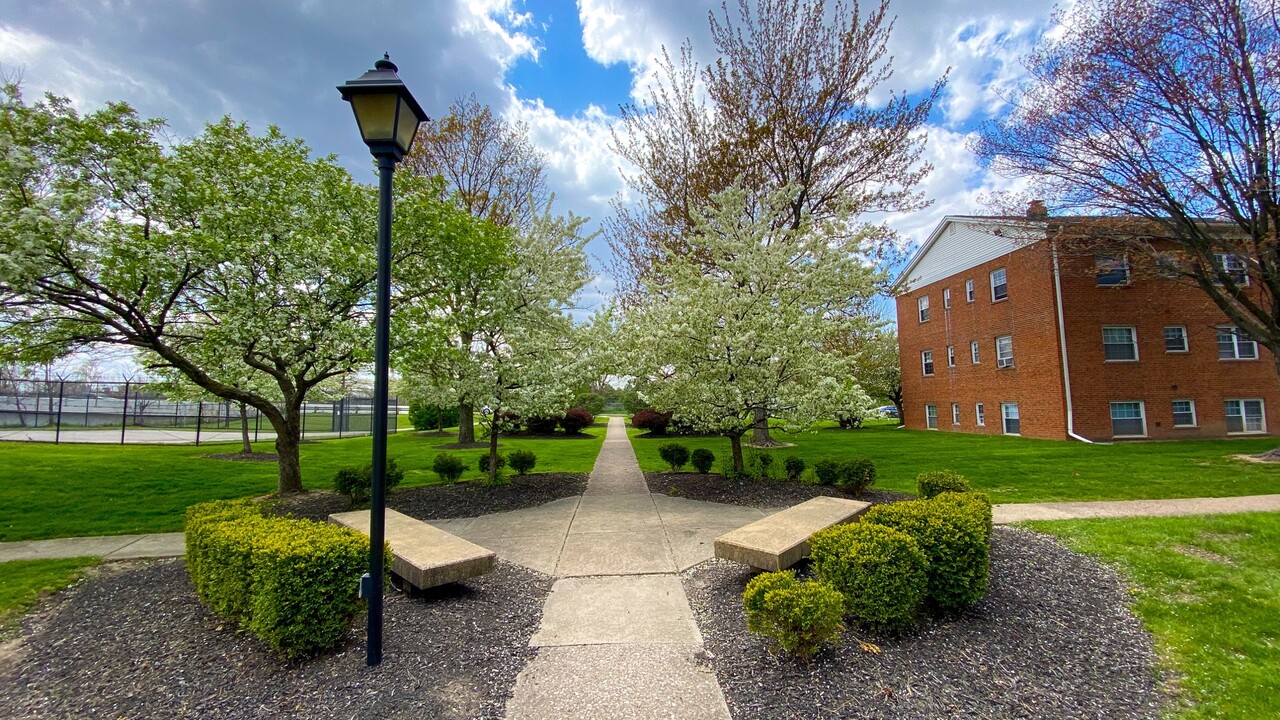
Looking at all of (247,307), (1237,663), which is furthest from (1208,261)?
(247,307)

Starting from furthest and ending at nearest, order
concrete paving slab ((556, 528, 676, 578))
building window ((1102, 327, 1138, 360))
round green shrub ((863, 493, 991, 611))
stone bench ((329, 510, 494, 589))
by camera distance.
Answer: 1. building window ((1102, 327, 1138, 360))
2. concrete paving slab ((556, 528, 676, 578))
3. stone bench ((329, 510, 494, 589))
4. round green shrub ((863, 493, 991, 611))

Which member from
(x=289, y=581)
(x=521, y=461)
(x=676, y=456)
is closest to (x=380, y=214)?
(x=289, y=581)

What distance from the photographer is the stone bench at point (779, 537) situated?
404 cm

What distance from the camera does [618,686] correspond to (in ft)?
9.54

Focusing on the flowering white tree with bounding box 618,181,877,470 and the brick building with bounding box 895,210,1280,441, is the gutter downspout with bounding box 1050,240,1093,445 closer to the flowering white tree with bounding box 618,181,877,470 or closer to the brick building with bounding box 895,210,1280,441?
the brick building with bounding box 895,210,1280,441

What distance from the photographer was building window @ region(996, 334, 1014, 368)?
1882 cm

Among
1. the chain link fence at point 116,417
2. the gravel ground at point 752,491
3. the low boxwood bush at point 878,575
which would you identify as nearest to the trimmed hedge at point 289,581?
the low boxwood bush at point 878,575

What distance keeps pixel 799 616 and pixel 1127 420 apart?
2048 centimetres

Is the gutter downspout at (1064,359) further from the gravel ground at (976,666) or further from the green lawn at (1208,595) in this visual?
the gravel ground at (976,666)

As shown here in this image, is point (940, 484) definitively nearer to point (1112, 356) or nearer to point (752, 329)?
point (752, 329)

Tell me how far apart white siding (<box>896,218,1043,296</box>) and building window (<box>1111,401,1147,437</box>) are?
5840 mm

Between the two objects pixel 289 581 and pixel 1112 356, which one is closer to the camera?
pixel 289 581

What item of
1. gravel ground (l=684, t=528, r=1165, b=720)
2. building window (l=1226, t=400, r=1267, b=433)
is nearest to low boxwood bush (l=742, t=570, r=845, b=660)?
gravel ground (l=684, t=528, r=1165, b=720)

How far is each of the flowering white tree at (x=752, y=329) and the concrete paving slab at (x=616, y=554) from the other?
321 centimetres
